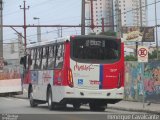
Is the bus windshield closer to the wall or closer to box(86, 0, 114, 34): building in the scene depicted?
the wall

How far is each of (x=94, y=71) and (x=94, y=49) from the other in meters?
0.98

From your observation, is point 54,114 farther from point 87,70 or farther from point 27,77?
point 27,77

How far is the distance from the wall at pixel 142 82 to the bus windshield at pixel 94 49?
17.6 feet

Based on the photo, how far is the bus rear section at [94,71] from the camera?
22359mm

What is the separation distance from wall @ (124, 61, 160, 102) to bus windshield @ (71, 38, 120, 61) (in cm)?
537

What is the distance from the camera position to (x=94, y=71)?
22.5 meters

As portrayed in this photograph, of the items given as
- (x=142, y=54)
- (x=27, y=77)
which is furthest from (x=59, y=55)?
(x=27, y=77)

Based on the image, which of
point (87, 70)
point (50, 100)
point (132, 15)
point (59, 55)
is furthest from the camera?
point (132, 15)

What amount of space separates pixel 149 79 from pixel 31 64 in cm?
667

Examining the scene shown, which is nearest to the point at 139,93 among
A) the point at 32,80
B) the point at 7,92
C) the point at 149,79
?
the point at 149,79

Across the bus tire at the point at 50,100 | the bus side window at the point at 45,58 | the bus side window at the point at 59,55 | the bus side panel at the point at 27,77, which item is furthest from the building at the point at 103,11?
the bus side window at the point at 59,55

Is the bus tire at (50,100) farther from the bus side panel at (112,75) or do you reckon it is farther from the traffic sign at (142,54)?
the traffic sign at (142,54)

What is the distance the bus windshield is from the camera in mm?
22531

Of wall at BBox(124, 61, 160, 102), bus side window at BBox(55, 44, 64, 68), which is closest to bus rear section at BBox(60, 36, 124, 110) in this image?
bus side window at BBox(55, 44, 64, 68)
